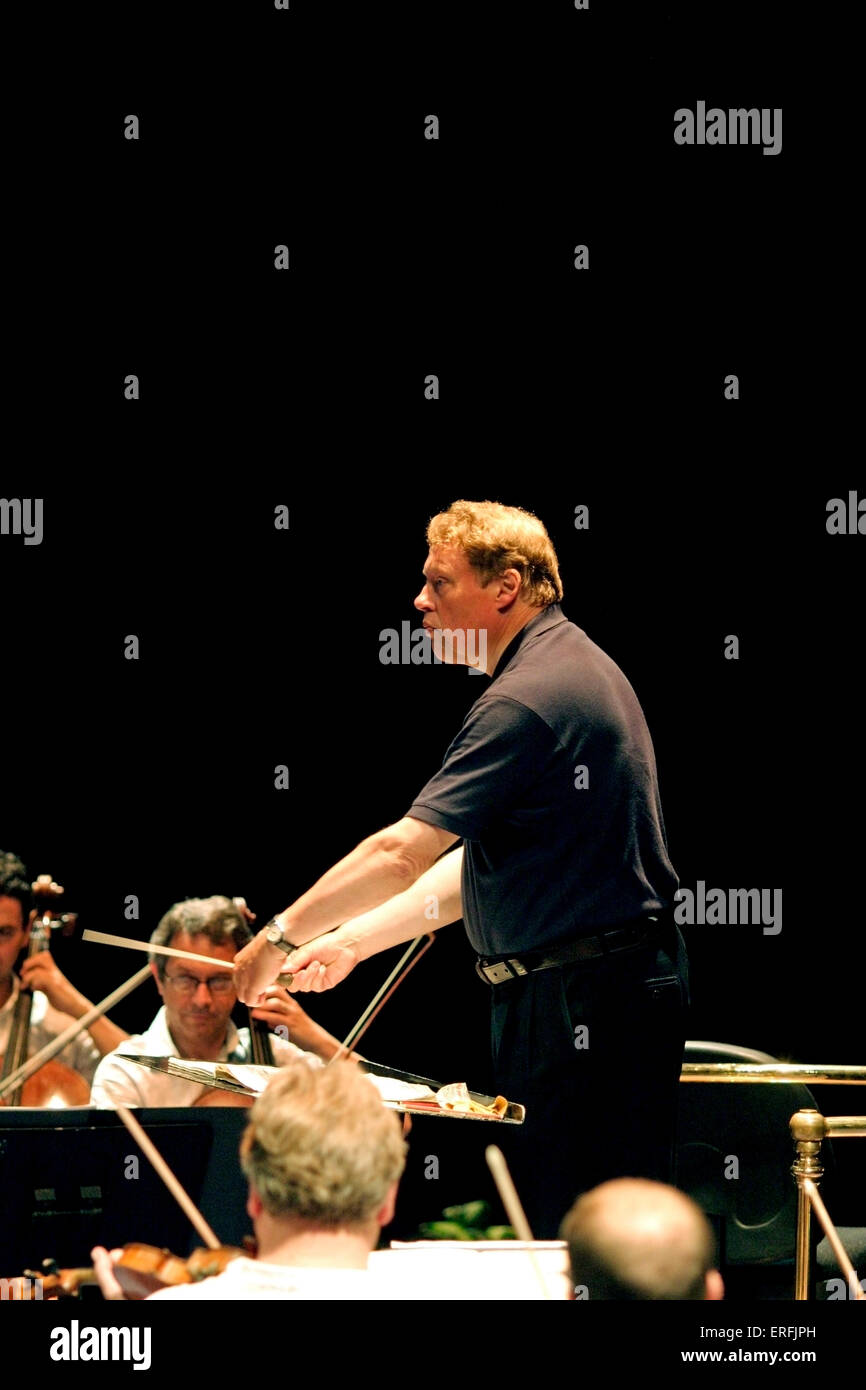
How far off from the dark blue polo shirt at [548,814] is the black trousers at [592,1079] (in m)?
0.09

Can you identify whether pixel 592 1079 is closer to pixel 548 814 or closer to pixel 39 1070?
pixel 548 814

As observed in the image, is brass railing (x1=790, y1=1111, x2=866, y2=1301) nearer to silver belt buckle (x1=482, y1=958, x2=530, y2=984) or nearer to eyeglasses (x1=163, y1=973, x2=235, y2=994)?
silver belt buckle (x1=482, y1=958, x2=530, y2=984)

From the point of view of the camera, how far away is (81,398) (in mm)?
4531

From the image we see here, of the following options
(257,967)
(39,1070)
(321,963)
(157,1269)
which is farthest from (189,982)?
(157,1269)

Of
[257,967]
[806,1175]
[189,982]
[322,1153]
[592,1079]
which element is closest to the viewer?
Result: [322,1153]

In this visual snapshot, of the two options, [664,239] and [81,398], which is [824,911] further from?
[81,398]

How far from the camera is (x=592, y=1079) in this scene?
2652mm

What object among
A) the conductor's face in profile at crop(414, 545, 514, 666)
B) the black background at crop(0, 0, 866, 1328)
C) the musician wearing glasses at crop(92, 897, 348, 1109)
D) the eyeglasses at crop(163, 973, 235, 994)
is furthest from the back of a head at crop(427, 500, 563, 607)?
the black background at crop(0, 0, 866, 1328)

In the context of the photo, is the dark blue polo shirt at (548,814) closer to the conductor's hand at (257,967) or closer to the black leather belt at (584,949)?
the black leather belt at (584,949)

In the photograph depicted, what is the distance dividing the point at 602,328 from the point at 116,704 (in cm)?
168

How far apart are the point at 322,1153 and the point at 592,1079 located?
118cm

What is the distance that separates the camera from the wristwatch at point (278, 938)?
2.73 metres

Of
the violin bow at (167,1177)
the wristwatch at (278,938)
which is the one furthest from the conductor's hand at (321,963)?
the violin bow at (167,1177)
